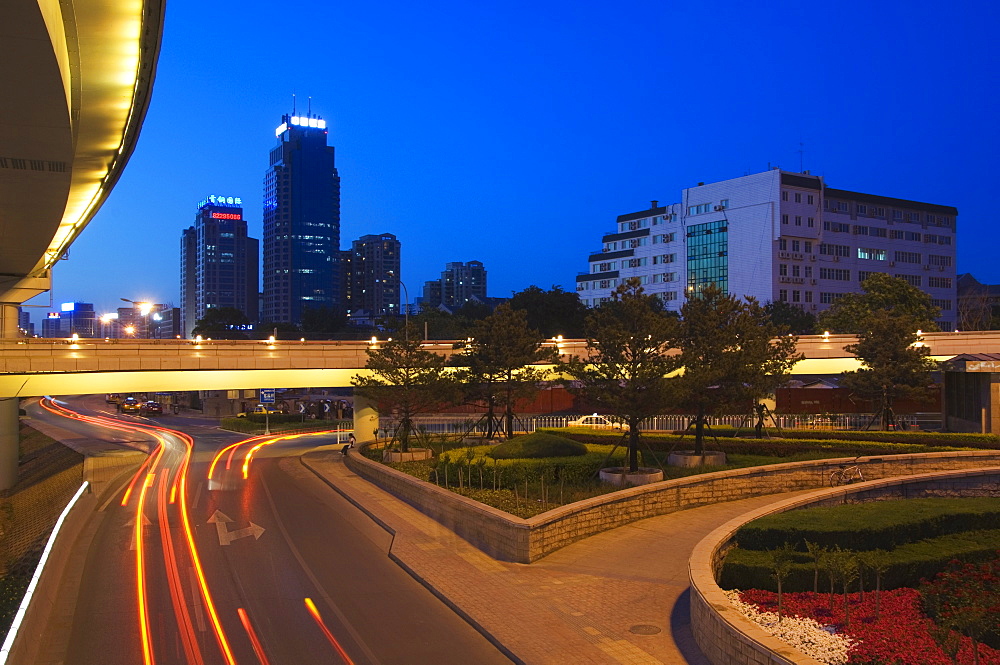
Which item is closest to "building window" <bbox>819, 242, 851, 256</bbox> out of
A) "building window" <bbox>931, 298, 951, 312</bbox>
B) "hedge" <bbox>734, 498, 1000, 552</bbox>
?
"building window" <bbox>931, 298, 951, 312</bbox>

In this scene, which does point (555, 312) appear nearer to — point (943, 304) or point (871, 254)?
point (871, 254)

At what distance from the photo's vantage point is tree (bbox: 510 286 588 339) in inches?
3364

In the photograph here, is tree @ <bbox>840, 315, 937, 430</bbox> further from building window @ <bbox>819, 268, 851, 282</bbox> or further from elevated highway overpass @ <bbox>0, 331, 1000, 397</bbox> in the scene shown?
building window @ <bbox>819, 268, 851, 282</bbox>

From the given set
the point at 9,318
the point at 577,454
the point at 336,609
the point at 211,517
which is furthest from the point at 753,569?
the point at 9,318

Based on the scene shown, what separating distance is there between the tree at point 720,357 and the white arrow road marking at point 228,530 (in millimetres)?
13667

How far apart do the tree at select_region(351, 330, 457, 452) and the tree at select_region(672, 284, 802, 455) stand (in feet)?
32.5

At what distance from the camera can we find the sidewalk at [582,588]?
11625 mm

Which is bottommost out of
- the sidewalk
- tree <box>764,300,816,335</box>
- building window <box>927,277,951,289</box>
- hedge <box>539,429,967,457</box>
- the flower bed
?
the sidewalk

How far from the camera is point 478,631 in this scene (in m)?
12.7

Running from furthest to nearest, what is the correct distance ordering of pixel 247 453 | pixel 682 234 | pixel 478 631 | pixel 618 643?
pixel 682 234, pixel 247 453, pixel 478 631, pixel 618 643

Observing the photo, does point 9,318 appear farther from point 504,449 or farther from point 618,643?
point 618,643

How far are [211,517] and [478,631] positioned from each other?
12.8 m

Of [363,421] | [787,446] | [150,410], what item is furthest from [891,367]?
[150,410]

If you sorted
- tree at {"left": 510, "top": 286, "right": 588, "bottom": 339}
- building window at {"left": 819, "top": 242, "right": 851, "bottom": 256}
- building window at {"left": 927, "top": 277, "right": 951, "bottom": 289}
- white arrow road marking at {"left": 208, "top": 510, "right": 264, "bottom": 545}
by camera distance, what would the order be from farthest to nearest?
building window at {"left": 927, "top": 277, "right": 951, "bottom": 289} → building window at {"left": 819, "top": 242, "right": 851, "bottom": 256} → tree at {"left": 510, "top": 286, "right": 588, "bottom": 339} → white arrow road marking at {"left": 208, "top": 510, "right": 264, "bottom": 545}
